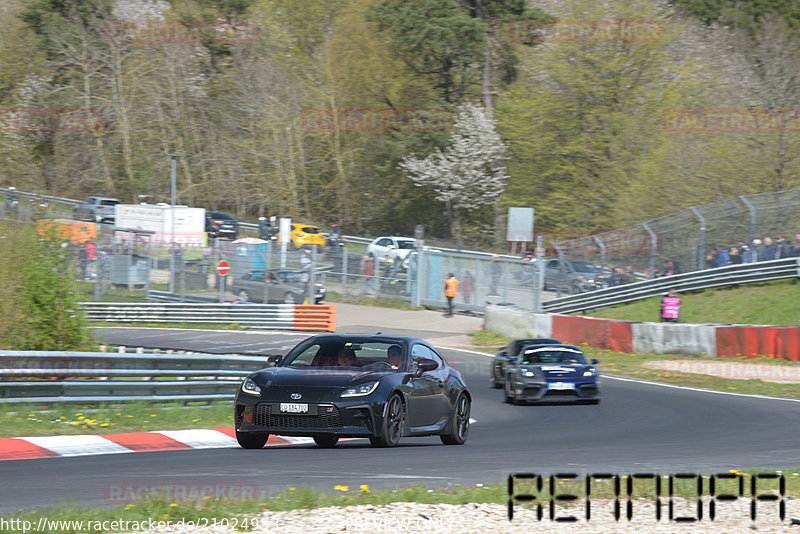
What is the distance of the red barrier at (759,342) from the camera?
25.1 metres

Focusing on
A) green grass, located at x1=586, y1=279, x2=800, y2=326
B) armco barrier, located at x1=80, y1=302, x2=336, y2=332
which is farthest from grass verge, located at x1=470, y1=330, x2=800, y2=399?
armco barrier, located at x1=80, y1=302, x2=336, y2=332

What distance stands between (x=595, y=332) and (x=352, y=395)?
21696 millimetres

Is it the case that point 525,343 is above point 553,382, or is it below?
above

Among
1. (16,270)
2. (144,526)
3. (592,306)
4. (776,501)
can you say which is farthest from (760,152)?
(144,526)

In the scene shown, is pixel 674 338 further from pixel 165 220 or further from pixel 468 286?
pixel 165 220

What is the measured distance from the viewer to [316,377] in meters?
11.1

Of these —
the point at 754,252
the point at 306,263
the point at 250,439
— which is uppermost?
the point at 754,252

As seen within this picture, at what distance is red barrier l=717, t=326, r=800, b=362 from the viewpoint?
989 inches

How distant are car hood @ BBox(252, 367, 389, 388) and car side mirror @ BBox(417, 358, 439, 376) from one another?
21.1 inches

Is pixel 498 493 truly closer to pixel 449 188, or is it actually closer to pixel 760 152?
pixel 760 152

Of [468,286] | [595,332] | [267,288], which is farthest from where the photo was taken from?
[468,286]

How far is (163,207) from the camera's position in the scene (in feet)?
183

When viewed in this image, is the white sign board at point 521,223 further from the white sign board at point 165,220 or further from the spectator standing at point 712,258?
A: the white sign board at point 165,220

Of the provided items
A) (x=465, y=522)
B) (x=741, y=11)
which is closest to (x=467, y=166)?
(x=741, y=11)
